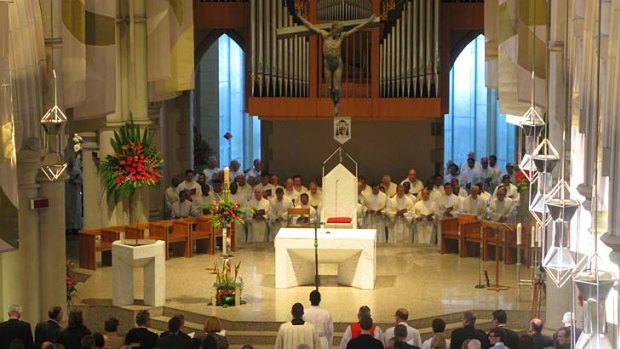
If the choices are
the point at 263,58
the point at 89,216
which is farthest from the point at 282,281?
the point at 263,58

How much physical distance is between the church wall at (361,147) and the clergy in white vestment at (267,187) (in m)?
1.93

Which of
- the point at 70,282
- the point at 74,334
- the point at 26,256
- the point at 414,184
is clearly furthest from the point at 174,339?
the point at 414,184

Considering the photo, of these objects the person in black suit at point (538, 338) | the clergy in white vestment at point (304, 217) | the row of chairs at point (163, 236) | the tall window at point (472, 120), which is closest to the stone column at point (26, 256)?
the row of chairs at point (163, 236)

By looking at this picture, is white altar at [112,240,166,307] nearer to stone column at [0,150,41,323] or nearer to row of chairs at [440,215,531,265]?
stone column at [0,150,41,323]

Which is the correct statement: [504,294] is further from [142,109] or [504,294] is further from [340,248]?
[142,109]

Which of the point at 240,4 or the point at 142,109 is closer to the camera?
the point at 142,109

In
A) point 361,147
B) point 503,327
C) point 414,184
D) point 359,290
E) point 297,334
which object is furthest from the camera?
point 361,147

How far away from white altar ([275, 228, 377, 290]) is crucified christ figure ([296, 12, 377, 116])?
3.52 m

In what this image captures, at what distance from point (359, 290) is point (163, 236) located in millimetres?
3747

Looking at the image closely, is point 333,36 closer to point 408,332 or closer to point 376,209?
point 376,209

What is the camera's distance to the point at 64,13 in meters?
17.3

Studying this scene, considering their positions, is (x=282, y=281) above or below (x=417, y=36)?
below

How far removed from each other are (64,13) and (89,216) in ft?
17.6

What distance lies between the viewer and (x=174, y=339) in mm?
13516
